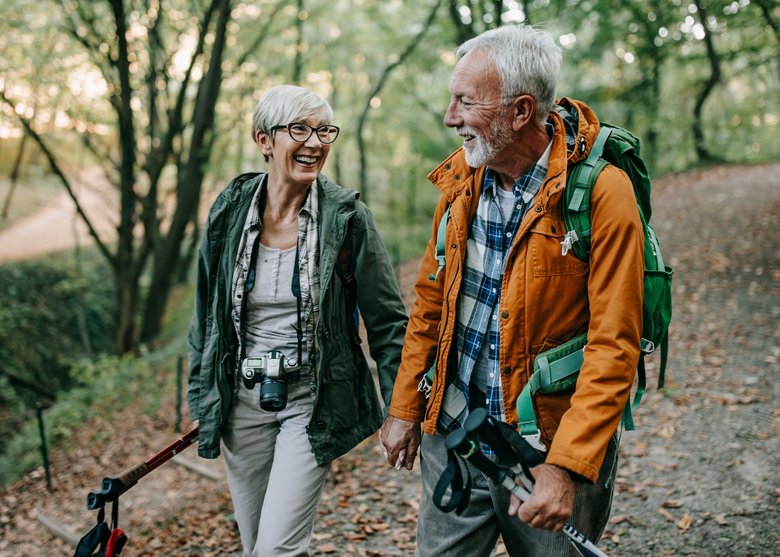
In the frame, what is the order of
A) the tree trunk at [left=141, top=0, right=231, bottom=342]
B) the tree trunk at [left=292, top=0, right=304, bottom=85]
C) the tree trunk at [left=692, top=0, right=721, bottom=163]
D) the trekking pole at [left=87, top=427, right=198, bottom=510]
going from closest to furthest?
the trekking pole at [left=87, top=427, right=198, bottom=510]
the tree trunk at [left=141, top=0, right=231, bottom=342]
the tree trunk at [left=292, top=0, right=304, bottom=85]
the tree trunk at [left=692, top=0, right=721, bottom=163]

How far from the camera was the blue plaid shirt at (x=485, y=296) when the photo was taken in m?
2.16

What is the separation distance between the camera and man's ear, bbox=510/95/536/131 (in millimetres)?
2047

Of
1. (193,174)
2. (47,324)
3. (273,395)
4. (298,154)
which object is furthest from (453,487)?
(47,324)

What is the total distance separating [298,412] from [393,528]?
6.90ft

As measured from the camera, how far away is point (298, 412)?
2766 mm

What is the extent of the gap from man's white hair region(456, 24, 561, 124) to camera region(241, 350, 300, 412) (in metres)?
1.47

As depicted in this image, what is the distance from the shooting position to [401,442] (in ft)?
8.00

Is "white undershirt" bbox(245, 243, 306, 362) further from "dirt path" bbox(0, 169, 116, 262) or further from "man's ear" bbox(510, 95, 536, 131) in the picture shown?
"dirt path" bbox(0, 169, 116, 262)

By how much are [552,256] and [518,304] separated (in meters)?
0.19

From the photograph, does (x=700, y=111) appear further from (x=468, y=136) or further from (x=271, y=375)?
(x=271, y=375)

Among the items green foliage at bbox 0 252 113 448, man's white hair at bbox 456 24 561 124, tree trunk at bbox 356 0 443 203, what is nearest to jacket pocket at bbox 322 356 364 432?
man's white hair at bbox 456 24 561 124

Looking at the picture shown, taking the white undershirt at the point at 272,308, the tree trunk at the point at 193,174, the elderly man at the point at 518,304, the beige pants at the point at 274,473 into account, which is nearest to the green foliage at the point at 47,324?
the tree trunk at the point at 193,174

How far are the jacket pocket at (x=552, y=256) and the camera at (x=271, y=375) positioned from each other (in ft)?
4.11

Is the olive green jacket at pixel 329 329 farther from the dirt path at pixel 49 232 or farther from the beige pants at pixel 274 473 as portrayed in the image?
the dirt path at pixel 49 232
